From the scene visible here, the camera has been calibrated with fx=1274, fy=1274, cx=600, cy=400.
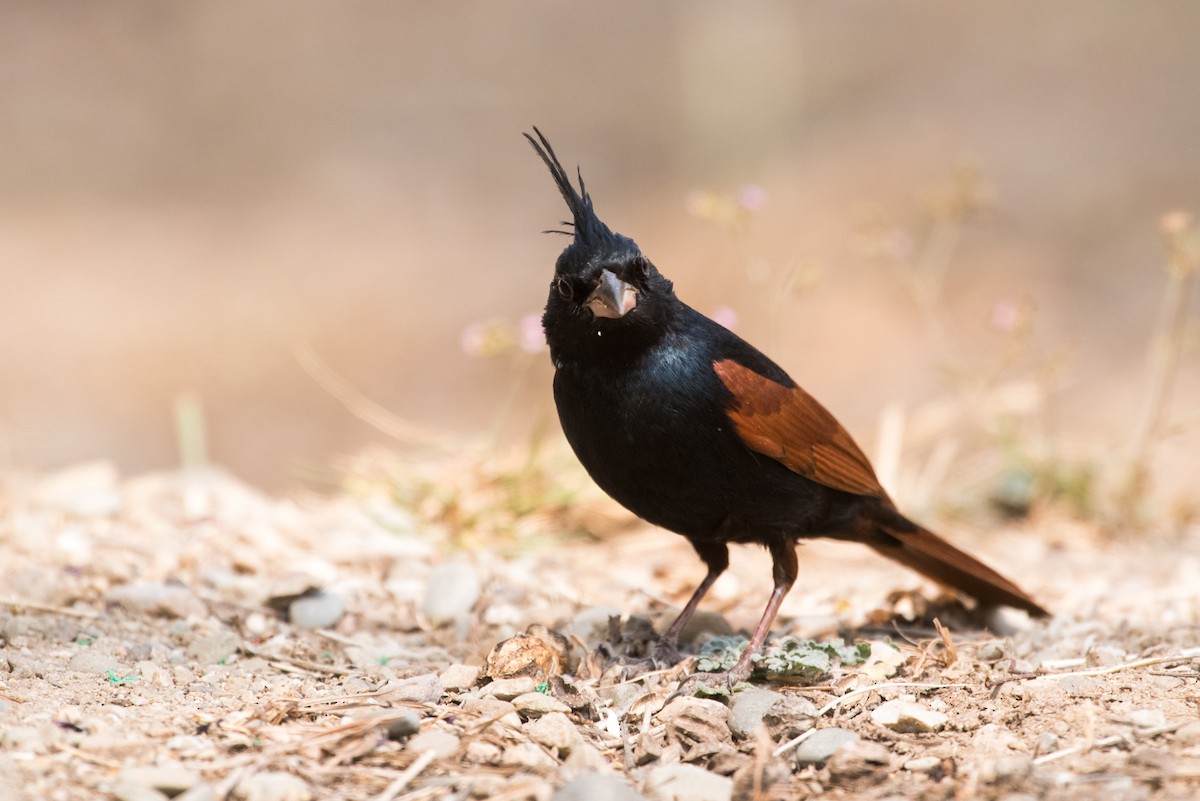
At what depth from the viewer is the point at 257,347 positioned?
984 centimetres

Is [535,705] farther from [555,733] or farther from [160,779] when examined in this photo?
[160,779]

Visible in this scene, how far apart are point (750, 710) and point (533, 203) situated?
9.55 metres

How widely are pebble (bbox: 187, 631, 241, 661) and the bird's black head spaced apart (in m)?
1.28

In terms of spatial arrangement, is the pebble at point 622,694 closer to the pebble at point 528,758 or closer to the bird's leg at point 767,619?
the bird's leg at point 767,619

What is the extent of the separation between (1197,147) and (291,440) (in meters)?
8.56

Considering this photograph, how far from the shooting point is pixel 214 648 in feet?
12.1

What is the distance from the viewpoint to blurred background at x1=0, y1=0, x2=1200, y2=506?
8648 millimetres

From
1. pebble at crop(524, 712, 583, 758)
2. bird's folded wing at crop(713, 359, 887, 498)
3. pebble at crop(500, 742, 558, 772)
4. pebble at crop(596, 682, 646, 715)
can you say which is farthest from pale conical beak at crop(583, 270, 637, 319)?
pebble at crop(500, 742, 558, 772)

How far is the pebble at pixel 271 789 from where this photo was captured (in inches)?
100

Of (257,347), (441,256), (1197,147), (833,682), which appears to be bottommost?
(833,682)

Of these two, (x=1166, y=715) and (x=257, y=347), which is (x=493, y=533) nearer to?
(x=1166, y=715)

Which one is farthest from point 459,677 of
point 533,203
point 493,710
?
point 533,203

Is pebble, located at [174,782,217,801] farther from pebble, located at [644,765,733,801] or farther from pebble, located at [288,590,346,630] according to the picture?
pebble, located at [288,590,346,630]

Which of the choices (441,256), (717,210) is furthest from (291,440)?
(717,210)
